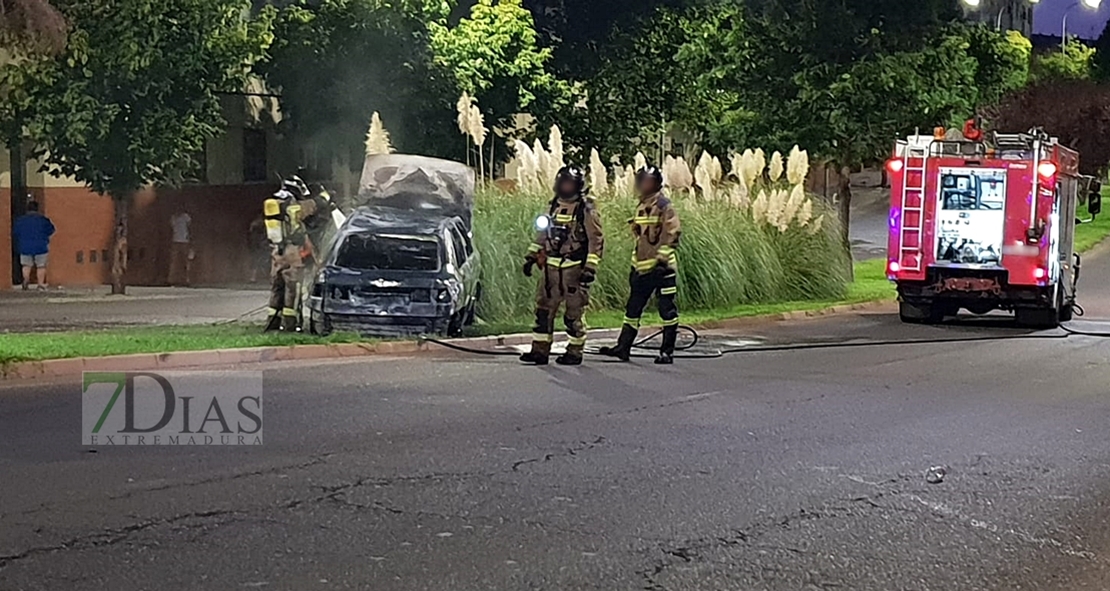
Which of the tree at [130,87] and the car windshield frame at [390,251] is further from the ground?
the tree at [130,87]

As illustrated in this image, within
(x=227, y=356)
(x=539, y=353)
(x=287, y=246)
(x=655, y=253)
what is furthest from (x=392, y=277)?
(x=655, y=253)

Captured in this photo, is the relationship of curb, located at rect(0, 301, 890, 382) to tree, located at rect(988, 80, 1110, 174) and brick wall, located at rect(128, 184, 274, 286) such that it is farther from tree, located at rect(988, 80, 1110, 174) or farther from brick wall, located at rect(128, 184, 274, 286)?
tree, located at rect(988, 80, 1110, 174)

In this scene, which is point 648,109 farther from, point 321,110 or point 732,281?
point 732,281

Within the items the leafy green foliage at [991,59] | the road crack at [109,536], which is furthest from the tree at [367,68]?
the road crack at [109,536]

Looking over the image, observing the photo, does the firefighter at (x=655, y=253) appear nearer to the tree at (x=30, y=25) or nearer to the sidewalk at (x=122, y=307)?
the sidewalk at (x=122, y=307)

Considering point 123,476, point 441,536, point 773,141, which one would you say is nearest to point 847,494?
point 441,536

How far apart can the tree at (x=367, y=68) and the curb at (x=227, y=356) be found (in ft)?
38.0

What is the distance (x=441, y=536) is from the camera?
278 inches

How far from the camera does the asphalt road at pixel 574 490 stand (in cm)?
657

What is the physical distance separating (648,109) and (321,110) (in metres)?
6.67

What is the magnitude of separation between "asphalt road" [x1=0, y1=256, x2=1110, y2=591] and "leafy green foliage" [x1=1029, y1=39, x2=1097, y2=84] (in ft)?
144

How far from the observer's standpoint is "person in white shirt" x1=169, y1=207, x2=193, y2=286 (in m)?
28.8

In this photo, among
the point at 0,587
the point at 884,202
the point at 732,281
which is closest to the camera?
the point at 0,587

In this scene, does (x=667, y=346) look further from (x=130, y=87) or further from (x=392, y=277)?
(x=130, y=87)
